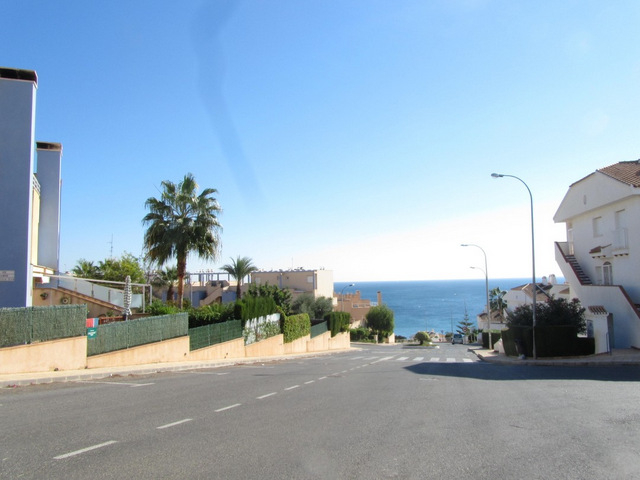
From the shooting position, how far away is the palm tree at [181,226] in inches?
1200

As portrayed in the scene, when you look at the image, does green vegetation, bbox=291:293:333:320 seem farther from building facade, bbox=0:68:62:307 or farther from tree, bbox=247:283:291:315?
building facade, bbox=0:68:62:307

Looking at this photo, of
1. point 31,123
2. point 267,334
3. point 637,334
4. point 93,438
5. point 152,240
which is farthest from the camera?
point 267,334

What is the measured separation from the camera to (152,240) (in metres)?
30.6

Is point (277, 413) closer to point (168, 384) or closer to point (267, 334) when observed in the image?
point (168, 384)

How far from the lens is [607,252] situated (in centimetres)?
3170

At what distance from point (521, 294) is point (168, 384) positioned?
174 feet

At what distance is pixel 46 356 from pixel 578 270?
32398 millimetres

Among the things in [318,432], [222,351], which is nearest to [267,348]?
[222,351]

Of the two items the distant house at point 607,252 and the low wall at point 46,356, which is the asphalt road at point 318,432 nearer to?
the low wall at point 46,356

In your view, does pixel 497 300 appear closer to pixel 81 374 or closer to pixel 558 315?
pixel 558 315

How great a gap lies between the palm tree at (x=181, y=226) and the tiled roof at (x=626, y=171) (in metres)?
23.1

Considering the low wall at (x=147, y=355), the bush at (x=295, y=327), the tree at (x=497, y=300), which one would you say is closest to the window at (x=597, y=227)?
the bush at (x=295, y=327)

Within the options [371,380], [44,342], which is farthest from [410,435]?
[44,342]

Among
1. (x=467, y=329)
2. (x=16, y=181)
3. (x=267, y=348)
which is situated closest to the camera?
(x=16, y=181)
